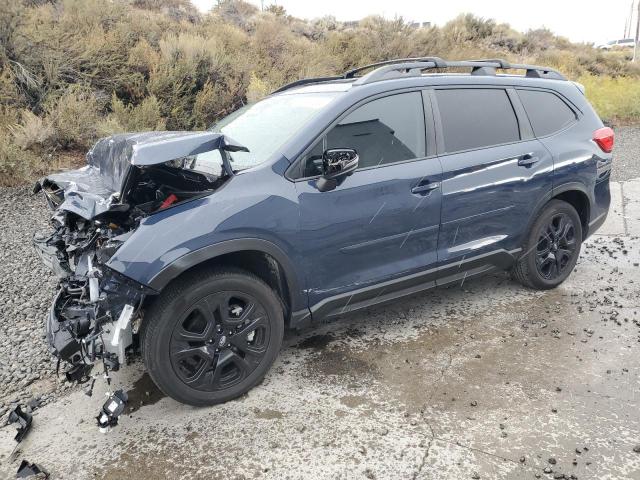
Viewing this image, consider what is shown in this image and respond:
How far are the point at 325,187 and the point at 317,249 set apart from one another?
1.27 ft

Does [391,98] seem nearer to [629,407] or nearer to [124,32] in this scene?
[629,407]

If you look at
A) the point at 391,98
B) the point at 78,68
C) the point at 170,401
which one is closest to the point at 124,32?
the point at 78,68

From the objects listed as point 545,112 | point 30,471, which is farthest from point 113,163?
point 545,112

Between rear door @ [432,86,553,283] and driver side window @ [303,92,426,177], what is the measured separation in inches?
8.4

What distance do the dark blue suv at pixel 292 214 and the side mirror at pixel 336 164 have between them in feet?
0.03

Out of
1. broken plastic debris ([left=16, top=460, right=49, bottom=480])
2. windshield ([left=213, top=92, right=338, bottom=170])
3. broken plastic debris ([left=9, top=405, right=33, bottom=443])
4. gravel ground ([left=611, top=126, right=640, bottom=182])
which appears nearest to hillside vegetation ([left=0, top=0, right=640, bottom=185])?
gravel ground ([left=611, top=126, right=640, bottom=182])

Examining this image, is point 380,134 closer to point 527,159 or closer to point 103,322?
point 527,159

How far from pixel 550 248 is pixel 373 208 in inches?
78.9

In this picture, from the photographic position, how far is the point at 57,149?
25.6 feet

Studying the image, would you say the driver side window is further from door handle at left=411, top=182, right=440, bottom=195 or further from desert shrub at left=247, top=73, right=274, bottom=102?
desert shrub at left=247, top=73, right=274, bottom=102

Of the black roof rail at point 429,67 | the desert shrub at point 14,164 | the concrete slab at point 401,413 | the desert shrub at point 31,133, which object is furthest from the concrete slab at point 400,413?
the desert shrub at point 31,133

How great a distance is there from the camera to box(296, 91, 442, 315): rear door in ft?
10.3

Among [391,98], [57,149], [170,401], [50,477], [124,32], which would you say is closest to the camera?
[50,477]

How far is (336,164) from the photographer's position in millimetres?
3031
